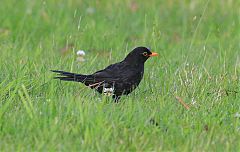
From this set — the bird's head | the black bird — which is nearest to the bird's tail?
the black bird

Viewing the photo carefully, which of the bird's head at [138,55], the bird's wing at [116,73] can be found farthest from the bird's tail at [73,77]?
the bird's head at [138,55]

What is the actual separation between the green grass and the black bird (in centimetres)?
9

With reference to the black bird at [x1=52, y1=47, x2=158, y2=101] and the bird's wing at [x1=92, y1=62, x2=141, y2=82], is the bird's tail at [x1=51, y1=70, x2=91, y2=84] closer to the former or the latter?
the black bird at [x1=52, y1=47, x2=158, y2=101]

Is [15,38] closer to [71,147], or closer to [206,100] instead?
[206,100]

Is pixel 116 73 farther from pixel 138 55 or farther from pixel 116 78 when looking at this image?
pixel 138 55

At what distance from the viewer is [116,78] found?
6.04 meters

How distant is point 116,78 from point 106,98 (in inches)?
25.6

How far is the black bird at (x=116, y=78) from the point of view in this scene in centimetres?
579

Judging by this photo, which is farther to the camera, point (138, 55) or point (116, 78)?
point (138, 55)

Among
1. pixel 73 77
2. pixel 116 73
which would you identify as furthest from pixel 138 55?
pixel 73 77

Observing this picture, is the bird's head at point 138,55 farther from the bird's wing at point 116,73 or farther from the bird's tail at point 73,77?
the bird's tail at point 73,77

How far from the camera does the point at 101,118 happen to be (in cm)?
450

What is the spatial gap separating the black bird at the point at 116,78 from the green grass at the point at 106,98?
0.09 meters

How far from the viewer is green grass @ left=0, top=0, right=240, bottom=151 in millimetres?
4438
